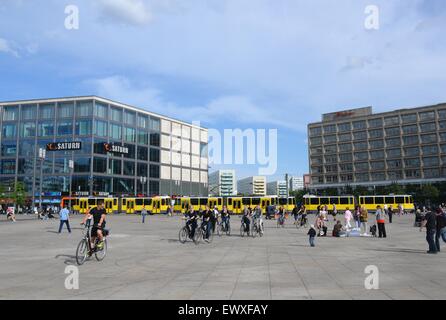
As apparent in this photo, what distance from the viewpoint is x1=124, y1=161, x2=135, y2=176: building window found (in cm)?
9131

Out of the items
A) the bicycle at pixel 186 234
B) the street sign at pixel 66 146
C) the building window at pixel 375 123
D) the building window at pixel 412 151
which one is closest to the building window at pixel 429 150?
the building window at pixel 412 151

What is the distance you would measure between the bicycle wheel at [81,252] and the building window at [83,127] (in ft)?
249

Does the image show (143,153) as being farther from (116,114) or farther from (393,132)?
(393,132)

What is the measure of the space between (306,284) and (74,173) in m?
81.5

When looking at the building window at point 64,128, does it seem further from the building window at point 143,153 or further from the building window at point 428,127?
the building window at point 428,127

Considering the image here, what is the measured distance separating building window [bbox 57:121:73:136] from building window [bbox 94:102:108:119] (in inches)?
227

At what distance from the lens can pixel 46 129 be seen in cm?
8712

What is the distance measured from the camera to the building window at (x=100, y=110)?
85775 millimetres

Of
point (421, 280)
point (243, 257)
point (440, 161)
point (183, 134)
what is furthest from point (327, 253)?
point (440, 161)

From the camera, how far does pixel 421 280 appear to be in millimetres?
9445

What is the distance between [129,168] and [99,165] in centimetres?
857

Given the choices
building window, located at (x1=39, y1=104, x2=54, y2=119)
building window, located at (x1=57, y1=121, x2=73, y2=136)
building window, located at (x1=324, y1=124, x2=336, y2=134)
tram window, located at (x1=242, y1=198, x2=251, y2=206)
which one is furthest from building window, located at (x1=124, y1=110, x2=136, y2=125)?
building window, located at (x1=324, y1=124, x2=336, y2=134)

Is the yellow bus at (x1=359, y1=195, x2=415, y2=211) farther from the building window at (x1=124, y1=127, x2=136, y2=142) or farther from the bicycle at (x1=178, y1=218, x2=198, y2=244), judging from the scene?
the building window at (x1=124, y1=127, x2=136, y2=142)
